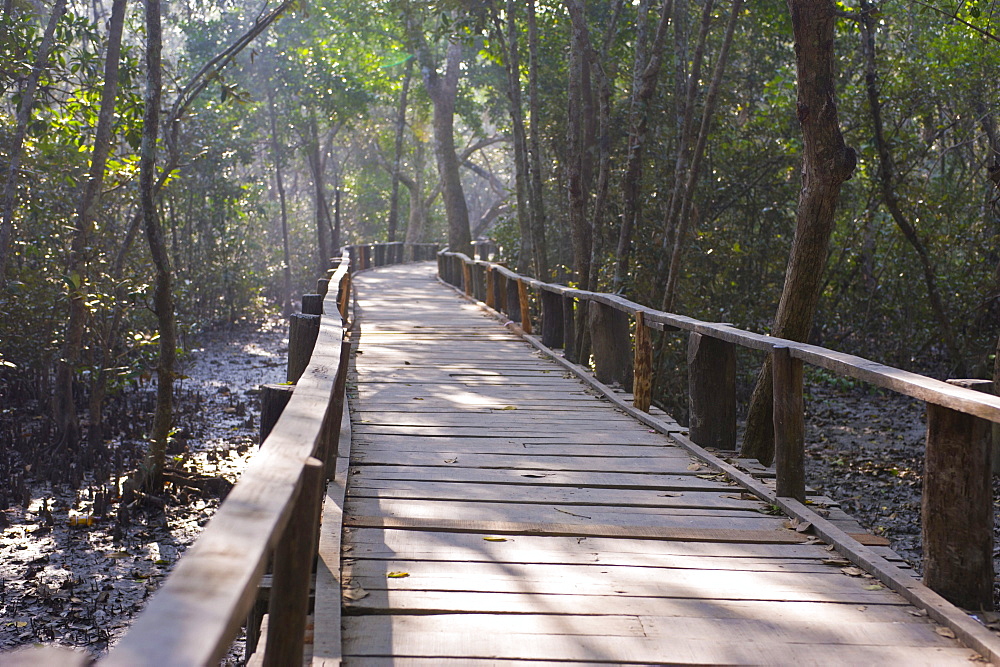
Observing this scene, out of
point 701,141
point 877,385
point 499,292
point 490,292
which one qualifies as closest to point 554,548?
point 877,385

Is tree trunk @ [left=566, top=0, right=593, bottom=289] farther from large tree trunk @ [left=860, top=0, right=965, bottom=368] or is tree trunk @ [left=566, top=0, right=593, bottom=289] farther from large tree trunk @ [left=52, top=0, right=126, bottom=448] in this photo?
large tree trunk @ [left=52, top=0, right=126, bottom=448]

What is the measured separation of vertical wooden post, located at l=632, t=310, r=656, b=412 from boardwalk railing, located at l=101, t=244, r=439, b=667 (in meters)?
3.97

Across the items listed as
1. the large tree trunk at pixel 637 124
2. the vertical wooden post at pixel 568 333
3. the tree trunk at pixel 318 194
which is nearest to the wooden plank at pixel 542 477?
the vertical wooden post at pixel 568 333

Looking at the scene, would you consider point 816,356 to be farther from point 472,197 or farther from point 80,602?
point 472,197

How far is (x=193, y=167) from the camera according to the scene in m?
22.3

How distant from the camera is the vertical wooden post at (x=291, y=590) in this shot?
228 centimetres

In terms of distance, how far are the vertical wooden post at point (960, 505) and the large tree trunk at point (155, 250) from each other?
7.58 m

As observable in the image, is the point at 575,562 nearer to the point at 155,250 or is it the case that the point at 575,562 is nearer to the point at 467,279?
the point at 155,250

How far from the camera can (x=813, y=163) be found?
19.9 feet

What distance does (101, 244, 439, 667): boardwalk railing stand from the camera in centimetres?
124

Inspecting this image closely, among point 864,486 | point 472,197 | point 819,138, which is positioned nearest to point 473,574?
point 819,138

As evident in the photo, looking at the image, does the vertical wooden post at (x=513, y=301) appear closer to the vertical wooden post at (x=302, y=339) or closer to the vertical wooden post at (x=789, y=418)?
the vertical wooden post at (x=302, y=339)

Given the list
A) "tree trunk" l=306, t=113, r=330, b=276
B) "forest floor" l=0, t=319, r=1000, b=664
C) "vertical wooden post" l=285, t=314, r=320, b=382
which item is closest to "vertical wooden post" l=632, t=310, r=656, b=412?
"forest floor" l=0, t=319, r=1000, b=664

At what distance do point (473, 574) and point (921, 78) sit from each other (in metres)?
11.2
